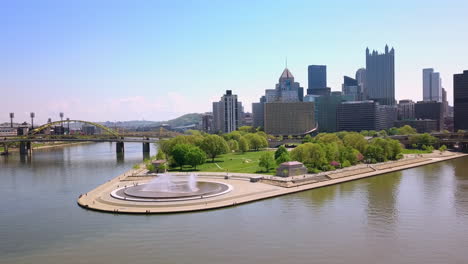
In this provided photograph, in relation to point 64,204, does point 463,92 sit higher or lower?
higher

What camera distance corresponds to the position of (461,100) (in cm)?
17050

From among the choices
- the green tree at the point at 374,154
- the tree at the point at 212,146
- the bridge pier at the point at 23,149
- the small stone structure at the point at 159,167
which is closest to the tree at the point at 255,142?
the tree at the point at 212,146

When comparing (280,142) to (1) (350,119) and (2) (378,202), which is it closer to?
(1) (350,119)

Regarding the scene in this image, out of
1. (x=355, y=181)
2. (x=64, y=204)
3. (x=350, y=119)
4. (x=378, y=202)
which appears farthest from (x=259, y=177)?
(x=350, y=119)

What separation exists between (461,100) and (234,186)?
149m

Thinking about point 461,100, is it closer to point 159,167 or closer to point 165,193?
point 159,167

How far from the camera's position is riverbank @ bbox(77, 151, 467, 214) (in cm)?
4450

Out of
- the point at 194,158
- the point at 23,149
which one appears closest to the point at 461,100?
the point at 194,158

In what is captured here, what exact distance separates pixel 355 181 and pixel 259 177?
15279 mm

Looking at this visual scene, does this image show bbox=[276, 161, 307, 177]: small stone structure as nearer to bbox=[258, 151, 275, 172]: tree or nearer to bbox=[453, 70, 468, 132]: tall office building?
bbox=[258, 151, 275, 172]: tree

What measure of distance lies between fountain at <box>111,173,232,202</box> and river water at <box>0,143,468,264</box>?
19.0 feet

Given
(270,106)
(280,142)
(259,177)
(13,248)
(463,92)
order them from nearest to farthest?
(13,248) < (259,177) < (280,142) < (463,92) < (270,106)

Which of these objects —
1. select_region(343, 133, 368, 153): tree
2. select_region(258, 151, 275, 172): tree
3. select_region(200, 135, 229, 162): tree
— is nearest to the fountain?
select_region(258, 151, 275, 172): tree

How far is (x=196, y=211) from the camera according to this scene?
141ft
